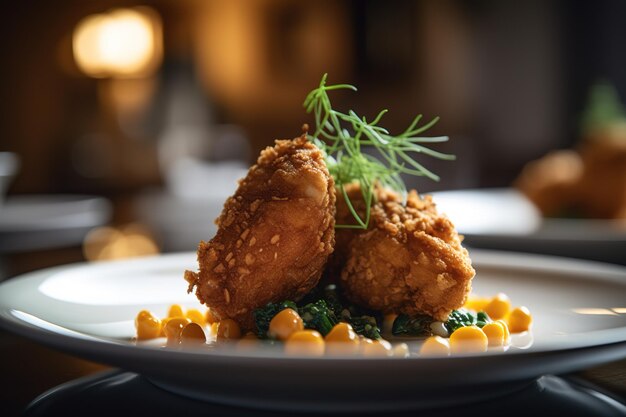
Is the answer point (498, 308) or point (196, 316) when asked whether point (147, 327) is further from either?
point (498, 308)

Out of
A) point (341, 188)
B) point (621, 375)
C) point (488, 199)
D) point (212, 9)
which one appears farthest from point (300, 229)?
point (212, 9)

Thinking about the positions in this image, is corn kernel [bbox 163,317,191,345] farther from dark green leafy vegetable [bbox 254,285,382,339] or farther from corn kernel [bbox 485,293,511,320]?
corn kernel [bbox 485,293,511,320]

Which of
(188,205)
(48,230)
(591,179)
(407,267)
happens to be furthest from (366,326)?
(188,205)

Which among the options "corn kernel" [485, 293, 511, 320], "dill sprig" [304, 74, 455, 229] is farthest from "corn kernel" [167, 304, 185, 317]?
"corn kernel" [485, 293, 511, 320]

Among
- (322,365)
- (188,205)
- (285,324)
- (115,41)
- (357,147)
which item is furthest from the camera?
(115,41)

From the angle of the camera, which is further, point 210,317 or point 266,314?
point 210,317

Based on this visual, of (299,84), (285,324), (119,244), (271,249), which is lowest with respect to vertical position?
(119,244)
